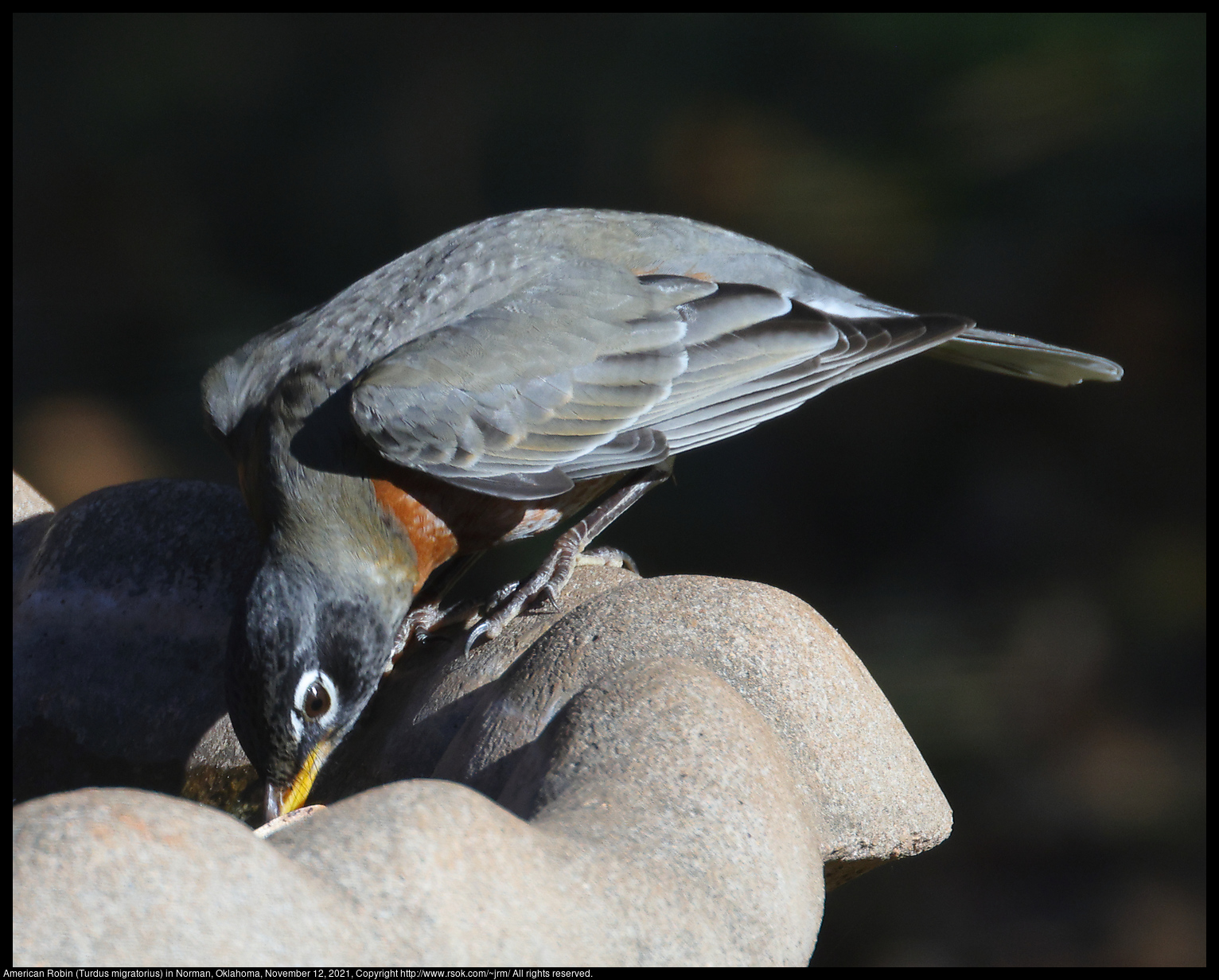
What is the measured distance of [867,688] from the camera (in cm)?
215

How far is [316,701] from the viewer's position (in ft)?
7.96

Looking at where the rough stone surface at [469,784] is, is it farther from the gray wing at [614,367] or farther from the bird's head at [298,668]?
the gray wing at [614,367]

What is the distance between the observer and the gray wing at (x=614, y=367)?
2.74m

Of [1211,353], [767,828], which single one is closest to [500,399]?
[767,828]

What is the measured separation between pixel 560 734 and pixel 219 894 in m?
0.75

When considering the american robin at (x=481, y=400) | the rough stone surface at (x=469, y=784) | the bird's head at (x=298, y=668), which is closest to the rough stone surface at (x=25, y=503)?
the rough stone surface at (x=469, y=784)

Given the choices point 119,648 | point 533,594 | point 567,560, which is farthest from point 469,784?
point 119,648

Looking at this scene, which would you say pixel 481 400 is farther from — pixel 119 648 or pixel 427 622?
pixel 119 648

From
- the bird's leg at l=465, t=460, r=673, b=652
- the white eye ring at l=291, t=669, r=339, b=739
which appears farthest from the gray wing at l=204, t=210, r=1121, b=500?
the white eye ring at l=291, t=669, r=339, b=739

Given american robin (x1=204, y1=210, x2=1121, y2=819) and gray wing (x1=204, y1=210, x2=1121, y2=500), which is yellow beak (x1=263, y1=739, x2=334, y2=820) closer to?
american robin (x1=204, y1=210, x2=1121, y2=819)

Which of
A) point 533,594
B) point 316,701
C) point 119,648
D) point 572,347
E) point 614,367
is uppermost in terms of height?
point 572,347

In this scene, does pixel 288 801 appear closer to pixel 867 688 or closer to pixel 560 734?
pixel 560 734

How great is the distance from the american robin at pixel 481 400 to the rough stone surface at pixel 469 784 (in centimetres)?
24

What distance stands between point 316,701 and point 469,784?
568mm
